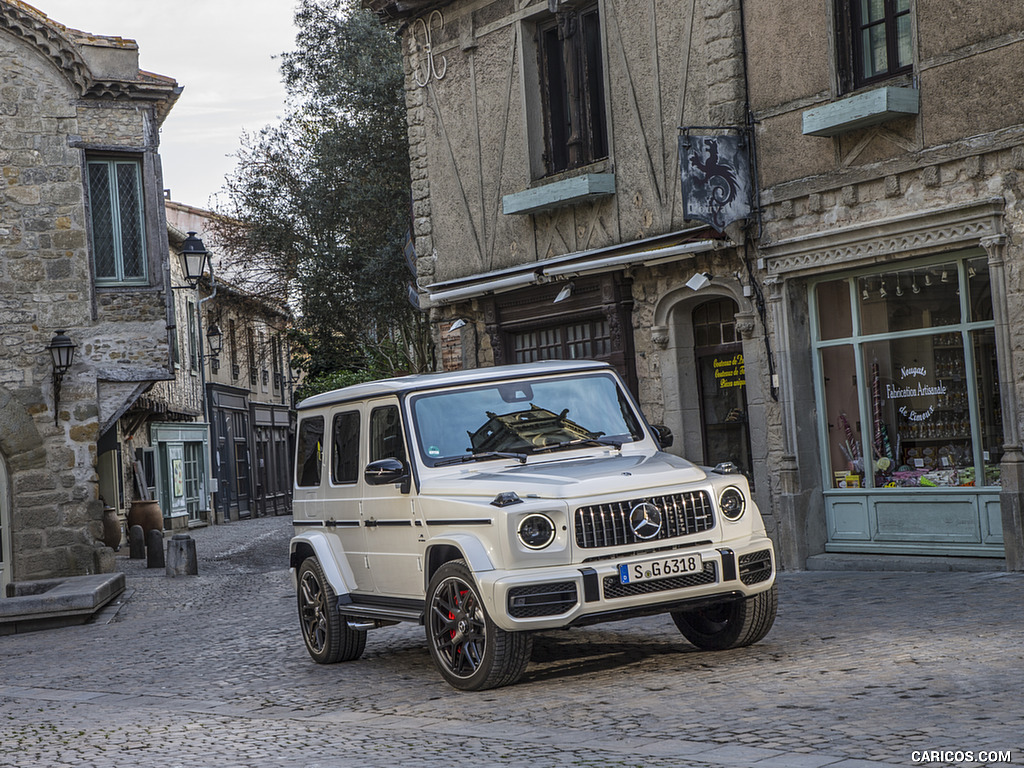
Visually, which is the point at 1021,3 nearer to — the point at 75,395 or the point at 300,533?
the point at 300,533

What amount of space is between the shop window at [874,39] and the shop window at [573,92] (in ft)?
12.8

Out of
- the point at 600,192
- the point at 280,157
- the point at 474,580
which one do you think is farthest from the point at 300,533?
the point at 280,157

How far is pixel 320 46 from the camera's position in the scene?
29703mm

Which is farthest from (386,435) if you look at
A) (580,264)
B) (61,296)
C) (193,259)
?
(193,259)

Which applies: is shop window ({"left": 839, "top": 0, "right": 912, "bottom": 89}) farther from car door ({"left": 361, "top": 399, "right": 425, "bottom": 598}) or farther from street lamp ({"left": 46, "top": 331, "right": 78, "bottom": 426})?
street lamp ({"left": 46, "top": 331, "right": 78, "bottom": 426})

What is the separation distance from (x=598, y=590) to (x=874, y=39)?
25.1ft

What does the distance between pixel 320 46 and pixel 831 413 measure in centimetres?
1896

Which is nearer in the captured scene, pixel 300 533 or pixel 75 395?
pixel 300 533

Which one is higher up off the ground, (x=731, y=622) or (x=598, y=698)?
(x=731, y=622)

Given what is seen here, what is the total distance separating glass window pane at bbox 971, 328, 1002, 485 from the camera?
1218cm

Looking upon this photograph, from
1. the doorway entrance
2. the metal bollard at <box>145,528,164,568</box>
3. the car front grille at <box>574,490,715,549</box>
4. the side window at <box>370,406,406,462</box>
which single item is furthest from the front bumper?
the metal bollard at <box>145,528,164,568</box>

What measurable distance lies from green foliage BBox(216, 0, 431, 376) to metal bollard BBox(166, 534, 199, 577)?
8.33m

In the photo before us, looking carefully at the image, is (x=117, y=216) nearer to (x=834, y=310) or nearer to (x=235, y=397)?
(x=834, y=310)

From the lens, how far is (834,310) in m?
13.9
